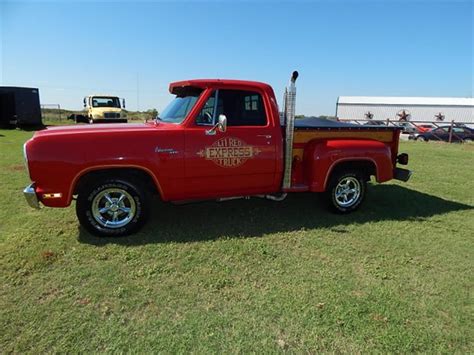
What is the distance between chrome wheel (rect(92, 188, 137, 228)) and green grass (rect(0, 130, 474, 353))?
0.81ft

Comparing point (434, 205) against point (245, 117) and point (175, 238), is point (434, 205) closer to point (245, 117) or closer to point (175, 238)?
point (245, 117)

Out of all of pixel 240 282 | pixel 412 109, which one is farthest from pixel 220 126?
pixel 412 109

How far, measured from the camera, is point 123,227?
4.47 metres

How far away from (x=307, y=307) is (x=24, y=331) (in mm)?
2306

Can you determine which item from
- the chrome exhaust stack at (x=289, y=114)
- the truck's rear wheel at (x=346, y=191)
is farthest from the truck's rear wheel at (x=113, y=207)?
the truck's rear wheel at (x=346, y=191)

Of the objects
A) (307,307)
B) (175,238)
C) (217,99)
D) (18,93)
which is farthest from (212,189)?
(18,93)

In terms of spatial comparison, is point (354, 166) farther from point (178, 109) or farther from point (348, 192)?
point (178, 109)

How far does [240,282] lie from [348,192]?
9.45 ft

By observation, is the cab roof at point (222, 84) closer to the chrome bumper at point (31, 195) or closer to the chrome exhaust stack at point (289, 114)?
the chrome exhaust stack at point (289, 114)

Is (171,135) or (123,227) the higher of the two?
(171,135)

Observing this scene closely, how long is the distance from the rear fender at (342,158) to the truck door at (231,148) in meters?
0.64

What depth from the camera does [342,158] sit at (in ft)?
17.1

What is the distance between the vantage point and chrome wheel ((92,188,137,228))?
4.39 m

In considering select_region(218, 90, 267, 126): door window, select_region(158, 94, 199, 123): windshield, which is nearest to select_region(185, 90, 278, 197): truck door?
select_region(218, 90, 267, 126): door window
